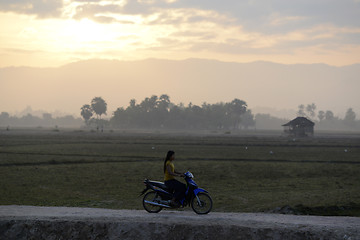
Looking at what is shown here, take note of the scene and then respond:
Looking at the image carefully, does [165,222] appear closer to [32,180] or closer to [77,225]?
[77,225]

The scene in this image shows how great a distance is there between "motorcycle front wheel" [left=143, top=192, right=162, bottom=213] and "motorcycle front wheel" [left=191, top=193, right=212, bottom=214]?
4.32 ft

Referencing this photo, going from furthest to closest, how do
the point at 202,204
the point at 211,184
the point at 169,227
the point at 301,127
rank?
1. the point at 301,127
2. the point at 211,184
3. the point at 202,204
4. the point at 169,227

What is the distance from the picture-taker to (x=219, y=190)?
96.3 ft

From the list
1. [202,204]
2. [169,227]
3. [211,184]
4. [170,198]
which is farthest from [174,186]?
[211,184]

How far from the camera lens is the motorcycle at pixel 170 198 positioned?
15492mm

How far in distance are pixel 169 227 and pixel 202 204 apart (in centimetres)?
237

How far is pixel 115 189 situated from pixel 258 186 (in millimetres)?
10049

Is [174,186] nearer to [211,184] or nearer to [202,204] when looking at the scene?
[202,204]

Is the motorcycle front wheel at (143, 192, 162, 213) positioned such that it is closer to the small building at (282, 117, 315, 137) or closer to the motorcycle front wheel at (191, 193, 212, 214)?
the motorcycle front wheel at (191, 193, 212, 214)

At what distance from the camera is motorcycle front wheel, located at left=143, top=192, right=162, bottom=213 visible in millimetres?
15877

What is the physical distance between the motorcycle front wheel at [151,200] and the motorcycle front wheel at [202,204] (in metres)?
1.32

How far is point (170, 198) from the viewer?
15664 mm

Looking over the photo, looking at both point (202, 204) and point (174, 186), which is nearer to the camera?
point (174, 186)

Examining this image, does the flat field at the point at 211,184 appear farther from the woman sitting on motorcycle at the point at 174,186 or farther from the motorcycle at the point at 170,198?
the woman sitting on motorcycle at the point at 174,186
